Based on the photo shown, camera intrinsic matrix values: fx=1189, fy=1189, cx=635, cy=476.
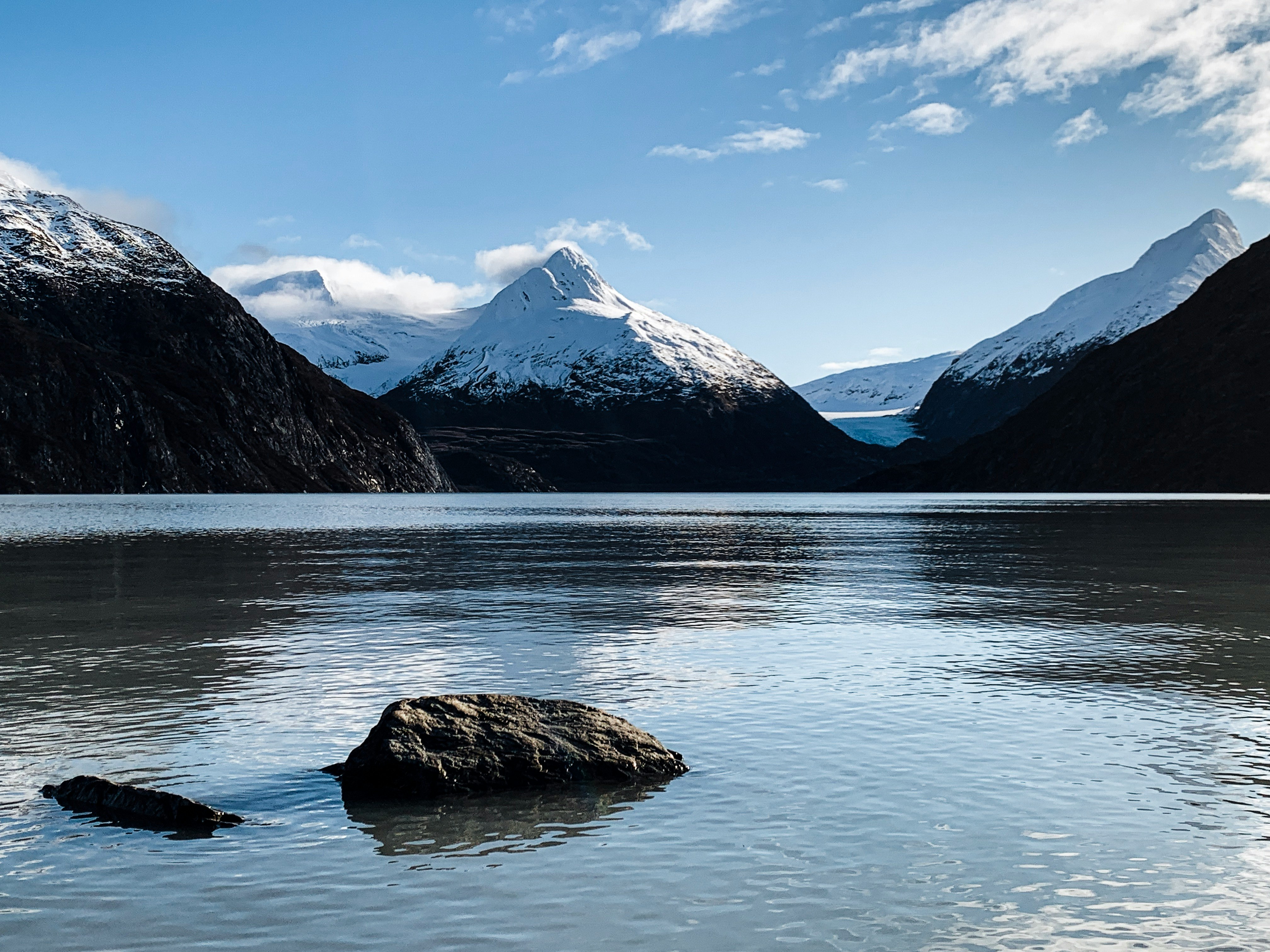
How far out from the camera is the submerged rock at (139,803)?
16156mm

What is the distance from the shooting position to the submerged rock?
16.2m

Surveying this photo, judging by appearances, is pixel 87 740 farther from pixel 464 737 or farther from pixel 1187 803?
pixel 1187 803

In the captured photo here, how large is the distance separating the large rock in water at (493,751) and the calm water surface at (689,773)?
709 millimetres

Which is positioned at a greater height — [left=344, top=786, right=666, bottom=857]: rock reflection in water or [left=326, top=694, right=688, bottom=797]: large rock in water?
[left=326, top=694, right=688, bottom=797]: large rock in water

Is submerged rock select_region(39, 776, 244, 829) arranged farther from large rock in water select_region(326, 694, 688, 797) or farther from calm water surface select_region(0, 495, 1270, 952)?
large rock in water select_region(326, 694, 688, 797)

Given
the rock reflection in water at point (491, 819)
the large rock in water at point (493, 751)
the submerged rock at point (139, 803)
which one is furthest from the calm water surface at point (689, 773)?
the large rock in water at point (493, 751)

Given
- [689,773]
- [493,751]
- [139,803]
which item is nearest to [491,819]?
[493,751]

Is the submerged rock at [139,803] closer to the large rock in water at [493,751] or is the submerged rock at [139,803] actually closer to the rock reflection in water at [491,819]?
the rock reflection in water at [491,819]

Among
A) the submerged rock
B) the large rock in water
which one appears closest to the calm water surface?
the submerged rock

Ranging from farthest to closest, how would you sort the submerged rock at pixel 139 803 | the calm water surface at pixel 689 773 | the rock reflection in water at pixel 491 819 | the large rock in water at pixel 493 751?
the large rock in water at pixel 493 751 < the submerged rock at pixel 139 803 < the rock reflection in water at pixel 491 819 < the calm water surface at pixel 689 773

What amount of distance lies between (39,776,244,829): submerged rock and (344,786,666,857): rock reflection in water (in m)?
1.87

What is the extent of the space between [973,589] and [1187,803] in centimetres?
3582

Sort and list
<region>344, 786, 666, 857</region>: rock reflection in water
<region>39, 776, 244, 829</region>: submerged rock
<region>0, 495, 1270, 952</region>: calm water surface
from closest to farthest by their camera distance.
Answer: <region>0, 495, 1270, 952</region>: calm water surface → <region>344, 786, 666, 857</region>: rock reflection in water → <region>39, 776, 244, 829</region>: submerged rock

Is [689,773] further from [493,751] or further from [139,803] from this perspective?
[139,803]
